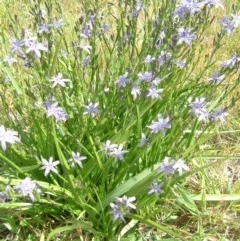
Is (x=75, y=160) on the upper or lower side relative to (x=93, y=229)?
upper

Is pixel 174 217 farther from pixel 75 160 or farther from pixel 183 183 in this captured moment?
pixel 75 160

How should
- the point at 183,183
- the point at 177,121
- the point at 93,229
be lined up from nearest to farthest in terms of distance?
the point at 177,121, the point at 93,229, the point at 183,183

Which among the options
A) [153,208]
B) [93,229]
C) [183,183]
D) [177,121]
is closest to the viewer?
[177,121]

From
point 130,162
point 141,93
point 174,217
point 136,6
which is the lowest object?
point 174,217

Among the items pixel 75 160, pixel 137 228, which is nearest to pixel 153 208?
pixel 137 228

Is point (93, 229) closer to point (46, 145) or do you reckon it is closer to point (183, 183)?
point (46, 145)

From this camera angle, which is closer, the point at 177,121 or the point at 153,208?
the point at 177,121
